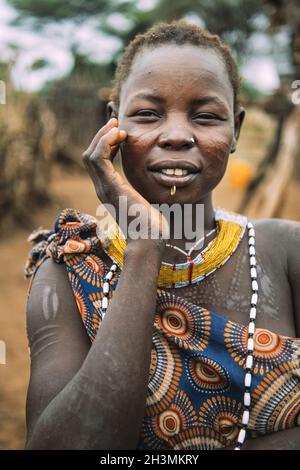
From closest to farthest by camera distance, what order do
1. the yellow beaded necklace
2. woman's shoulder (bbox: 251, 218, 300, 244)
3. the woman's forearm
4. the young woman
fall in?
the woman's forearm, the young woman, the yellow beaded necklace, woman's shoulder (bbox: 251, 218, 300, 244)

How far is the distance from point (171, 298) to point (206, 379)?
26 cm

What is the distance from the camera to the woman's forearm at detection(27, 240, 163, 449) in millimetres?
1226

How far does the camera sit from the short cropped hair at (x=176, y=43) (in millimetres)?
1561

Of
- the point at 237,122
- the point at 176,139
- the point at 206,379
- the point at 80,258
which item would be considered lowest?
the point at 206,379

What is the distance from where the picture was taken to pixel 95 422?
122cm

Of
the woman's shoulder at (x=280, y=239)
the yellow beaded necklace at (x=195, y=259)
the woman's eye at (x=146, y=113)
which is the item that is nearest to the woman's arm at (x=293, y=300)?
the woman's shoulder at (x=280, y=239)

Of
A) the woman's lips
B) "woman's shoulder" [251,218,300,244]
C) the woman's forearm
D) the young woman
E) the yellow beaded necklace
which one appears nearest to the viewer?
the woman's forearm

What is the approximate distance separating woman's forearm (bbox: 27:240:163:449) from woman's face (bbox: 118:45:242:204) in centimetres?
38

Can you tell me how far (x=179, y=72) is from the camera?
4.87 feet

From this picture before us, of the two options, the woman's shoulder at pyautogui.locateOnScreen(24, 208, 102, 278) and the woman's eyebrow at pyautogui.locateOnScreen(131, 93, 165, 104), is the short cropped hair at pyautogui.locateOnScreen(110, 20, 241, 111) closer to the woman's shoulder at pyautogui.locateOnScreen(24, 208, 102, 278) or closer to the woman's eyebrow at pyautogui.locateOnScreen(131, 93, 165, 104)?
the woman's eyebrow at pyautogui.locateOnScreen(131, 93, 165, 104)

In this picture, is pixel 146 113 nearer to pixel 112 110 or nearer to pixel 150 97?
pixel 150 97

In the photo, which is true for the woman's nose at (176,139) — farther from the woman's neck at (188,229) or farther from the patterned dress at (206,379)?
the patterned dress at (206,379)

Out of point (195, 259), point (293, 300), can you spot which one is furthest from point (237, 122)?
point (293, 300)

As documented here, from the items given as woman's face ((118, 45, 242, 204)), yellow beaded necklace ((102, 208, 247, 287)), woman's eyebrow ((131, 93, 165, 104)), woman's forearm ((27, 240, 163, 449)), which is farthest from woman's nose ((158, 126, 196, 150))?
woman's forearm ((27, 240, 163, 449))
